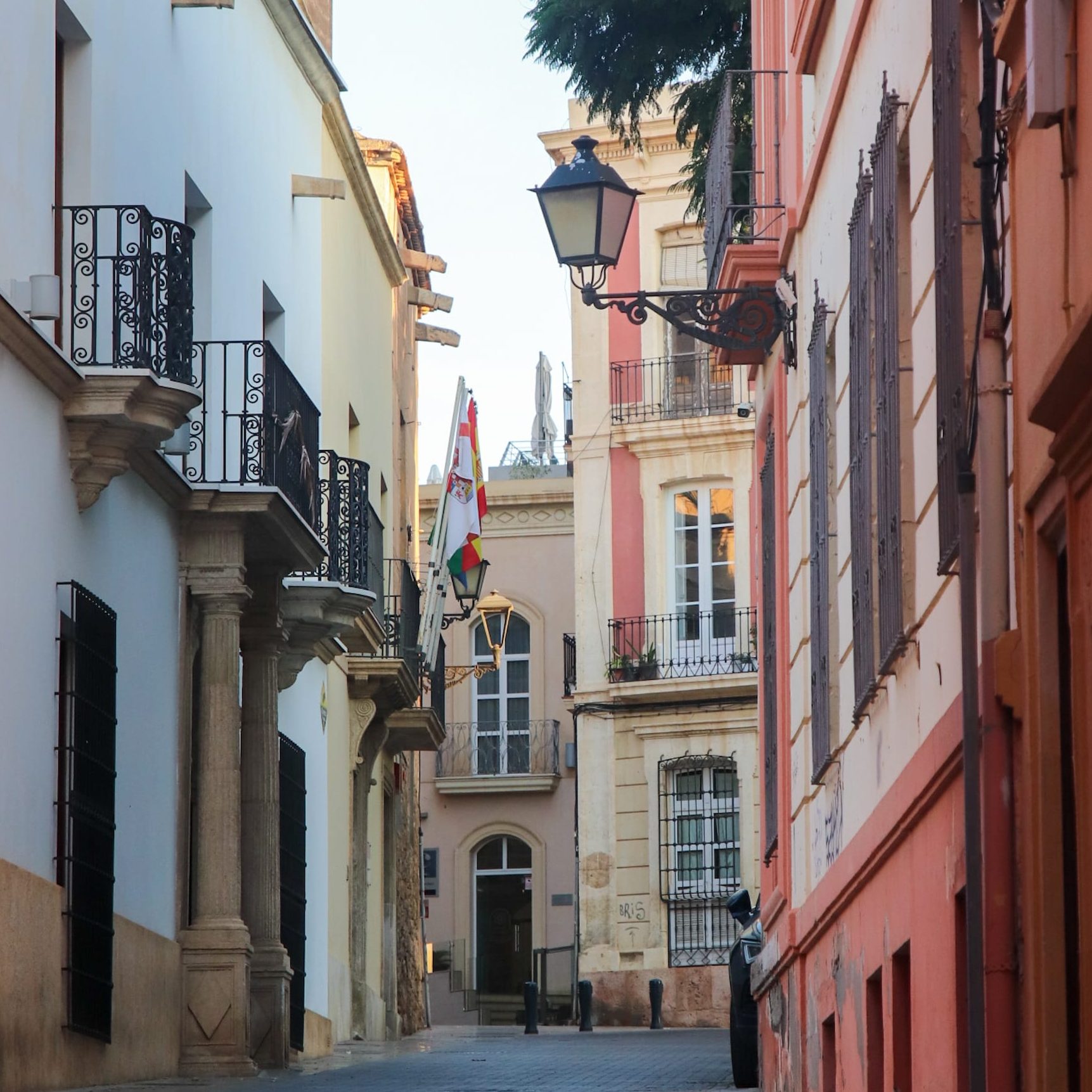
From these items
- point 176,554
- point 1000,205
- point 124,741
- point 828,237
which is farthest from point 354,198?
point 1000,205

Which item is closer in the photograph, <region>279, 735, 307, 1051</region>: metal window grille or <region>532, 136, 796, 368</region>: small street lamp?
<region>532, 136, 796, 368</region>: small street lamp

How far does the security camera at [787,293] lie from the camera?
11656 mm

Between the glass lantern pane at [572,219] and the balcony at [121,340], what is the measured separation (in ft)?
9.18

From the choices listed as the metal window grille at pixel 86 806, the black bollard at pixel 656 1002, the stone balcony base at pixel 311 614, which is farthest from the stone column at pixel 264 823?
the black bollard at pixel 656 1002

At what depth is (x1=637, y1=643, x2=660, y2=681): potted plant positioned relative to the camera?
33.8m

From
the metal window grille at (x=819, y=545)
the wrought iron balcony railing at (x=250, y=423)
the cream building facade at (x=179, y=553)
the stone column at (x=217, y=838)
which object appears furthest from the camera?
the wrought iron balcony railing at (x=250, y=423)

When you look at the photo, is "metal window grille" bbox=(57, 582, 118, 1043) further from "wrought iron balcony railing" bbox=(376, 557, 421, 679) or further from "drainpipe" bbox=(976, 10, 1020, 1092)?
"wrought iron balcony railing" bbox=(376, 557, 421, 679)

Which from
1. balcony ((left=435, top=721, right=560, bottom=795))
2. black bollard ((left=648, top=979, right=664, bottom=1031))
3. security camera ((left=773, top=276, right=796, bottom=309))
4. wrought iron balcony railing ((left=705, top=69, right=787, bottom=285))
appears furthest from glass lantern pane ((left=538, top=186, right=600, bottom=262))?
balcony ((left=435, top=721, right=560, bottom=795))

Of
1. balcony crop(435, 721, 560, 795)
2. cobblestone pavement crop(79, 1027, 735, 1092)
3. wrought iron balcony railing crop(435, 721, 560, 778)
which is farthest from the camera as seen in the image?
wrought iron balcony railing crop(435, 721, 560, 778)

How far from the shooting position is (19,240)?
12.7 metres

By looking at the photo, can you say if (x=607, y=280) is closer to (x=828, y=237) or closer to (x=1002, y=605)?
(x=828, y=237)

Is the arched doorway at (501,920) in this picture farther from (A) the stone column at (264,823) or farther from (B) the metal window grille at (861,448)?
(B) the metal window grille at (861,448)

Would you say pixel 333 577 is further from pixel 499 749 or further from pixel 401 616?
pixel 499 749

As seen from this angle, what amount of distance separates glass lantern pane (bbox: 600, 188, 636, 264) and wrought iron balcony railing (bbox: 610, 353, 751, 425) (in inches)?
855
